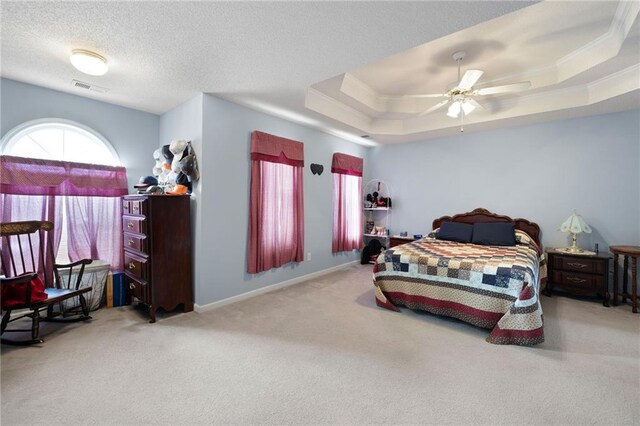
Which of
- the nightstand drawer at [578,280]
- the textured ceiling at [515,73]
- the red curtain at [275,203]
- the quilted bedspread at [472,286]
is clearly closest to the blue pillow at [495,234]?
the quilted bedspread at [472,286]

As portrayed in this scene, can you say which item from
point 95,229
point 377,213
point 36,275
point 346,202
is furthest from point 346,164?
point 36,275

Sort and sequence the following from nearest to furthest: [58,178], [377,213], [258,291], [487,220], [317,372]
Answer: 1. [317,372]
2. [58,178]
3. [258,291]
4. [487,220]
5. [377,213]

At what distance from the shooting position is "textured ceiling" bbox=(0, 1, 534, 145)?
1741mm

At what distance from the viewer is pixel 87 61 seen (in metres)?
2.23

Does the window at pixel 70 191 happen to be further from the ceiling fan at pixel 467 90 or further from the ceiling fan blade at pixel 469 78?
the ceiling fan blade at pixel 469 78

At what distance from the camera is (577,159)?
3908 millimetres

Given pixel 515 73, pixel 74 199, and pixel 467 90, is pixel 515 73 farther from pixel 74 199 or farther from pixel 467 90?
pixel 74 199

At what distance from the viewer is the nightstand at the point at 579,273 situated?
133 inches

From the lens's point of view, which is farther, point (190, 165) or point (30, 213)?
point (190, 165)

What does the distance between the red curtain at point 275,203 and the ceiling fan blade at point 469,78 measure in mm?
2271

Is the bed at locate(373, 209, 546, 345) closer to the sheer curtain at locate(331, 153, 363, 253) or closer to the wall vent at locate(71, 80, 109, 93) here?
the sheer curtain at locate(331, 153, 363, 253)

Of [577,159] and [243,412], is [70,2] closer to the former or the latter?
[243,412]

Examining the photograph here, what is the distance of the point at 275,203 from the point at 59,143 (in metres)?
2.53

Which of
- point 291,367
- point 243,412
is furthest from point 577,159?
point 243,412
